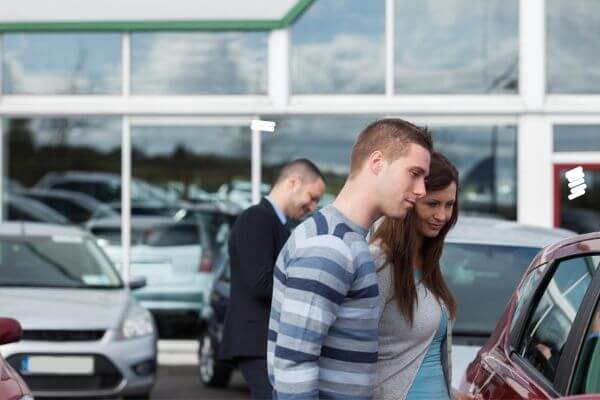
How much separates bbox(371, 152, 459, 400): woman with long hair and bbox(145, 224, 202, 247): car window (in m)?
9.46

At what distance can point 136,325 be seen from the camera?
10.9 m

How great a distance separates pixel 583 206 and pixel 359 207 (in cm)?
990

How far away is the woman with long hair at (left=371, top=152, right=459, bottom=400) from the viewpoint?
438 cm

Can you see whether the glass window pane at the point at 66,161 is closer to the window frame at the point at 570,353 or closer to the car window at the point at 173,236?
the car window at the point at 173,236

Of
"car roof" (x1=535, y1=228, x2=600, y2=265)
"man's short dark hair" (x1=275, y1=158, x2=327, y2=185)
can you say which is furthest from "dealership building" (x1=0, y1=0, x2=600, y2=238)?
"car roof" (x1=535, y1=228, x2=600, y2=265)

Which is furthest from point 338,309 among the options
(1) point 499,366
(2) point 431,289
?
(1) point 499,366

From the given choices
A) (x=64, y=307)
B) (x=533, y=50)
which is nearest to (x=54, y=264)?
(x=64, y=307)

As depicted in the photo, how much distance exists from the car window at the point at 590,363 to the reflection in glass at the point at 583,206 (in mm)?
9546

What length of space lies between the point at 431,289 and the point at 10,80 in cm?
1028

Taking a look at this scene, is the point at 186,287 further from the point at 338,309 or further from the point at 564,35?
the point at 338,309

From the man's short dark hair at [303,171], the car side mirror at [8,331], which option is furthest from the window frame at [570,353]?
the man's short dark hair at [303,171]

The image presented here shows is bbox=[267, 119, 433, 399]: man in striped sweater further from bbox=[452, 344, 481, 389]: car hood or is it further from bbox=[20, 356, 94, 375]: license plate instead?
bbox=[20, 356, 94, 375]: license plate

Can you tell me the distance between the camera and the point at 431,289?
4.54 m

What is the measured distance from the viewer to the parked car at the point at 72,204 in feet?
46.6
